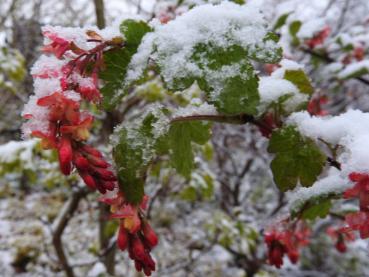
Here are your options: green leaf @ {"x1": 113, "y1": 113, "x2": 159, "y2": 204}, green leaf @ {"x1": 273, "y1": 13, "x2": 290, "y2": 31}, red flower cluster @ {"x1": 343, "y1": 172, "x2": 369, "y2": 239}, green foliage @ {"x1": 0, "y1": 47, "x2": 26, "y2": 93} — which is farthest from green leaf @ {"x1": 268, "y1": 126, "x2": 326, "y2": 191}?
green foliage @ {"x1": 0, "y1": 47, "x2": 26, "y2": 93}

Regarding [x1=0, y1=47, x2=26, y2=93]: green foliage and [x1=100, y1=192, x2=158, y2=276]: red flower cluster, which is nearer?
[x1=100, y1=192, x2=158, y2=276]: red flower cluster

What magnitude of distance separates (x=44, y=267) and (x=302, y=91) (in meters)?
3.88

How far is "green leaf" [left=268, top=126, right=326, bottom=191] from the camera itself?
0.69 m

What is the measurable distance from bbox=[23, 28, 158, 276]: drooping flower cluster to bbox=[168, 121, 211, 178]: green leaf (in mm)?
151

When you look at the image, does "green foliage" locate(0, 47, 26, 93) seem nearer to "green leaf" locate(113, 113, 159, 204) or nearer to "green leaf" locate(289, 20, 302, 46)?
"green leaf" locate(289, 20, 302, 46)

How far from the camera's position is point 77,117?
535 mm

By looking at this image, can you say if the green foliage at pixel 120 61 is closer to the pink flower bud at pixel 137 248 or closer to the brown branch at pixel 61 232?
the pink flower bud at pixel 137 248

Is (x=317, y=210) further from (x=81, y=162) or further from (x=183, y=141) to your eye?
(x=81, y=162)

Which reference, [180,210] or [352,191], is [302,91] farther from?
[180,210]

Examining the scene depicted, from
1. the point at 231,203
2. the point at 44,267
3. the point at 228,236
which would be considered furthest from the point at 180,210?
the point at 228,236

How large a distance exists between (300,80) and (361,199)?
32 cm

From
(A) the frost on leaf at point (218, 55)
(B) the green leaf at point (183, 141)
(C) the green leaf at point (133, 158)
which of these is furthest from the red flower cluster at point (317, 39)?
(C) the green leaf at point (133, 158)

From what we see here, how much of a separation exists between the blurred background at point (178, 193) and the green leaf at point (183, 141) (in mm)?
396

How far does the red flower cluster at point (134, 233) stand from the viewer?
1.93 feet
